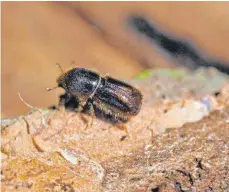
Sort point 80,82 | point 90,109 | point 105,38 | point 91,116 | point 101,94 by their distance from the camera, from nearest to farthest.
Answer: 1. point 91,116
2. point 90,109
3. point 80,82
4. point 101,94
5. point 105,38

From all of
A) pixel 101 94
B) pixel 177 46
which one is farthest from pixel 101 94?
pixel 177 46

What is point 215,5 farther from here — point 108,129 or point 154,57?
point 108,129

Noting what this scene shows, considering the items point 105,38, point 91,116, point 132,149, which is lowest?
point 132,149

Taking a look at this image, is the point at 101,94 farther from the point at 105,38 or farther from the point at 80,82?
the point at 105,38

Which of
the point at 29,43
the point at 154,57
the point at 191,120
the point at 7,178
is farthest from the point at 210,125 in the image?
the point at 29,43

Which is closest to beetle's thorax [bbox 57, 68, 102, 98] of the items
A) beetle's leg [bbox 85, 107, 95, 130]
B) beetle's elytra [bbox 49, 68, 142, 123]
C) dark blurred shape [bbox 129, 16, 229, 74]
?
beetle's elytra [bbox 49, 68, 142, 123]

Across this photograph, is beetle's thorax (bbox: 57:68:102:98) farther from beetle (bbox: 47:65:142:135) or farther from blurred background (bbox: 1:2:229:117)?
blurred background (bbox: 1:2:229:117)
